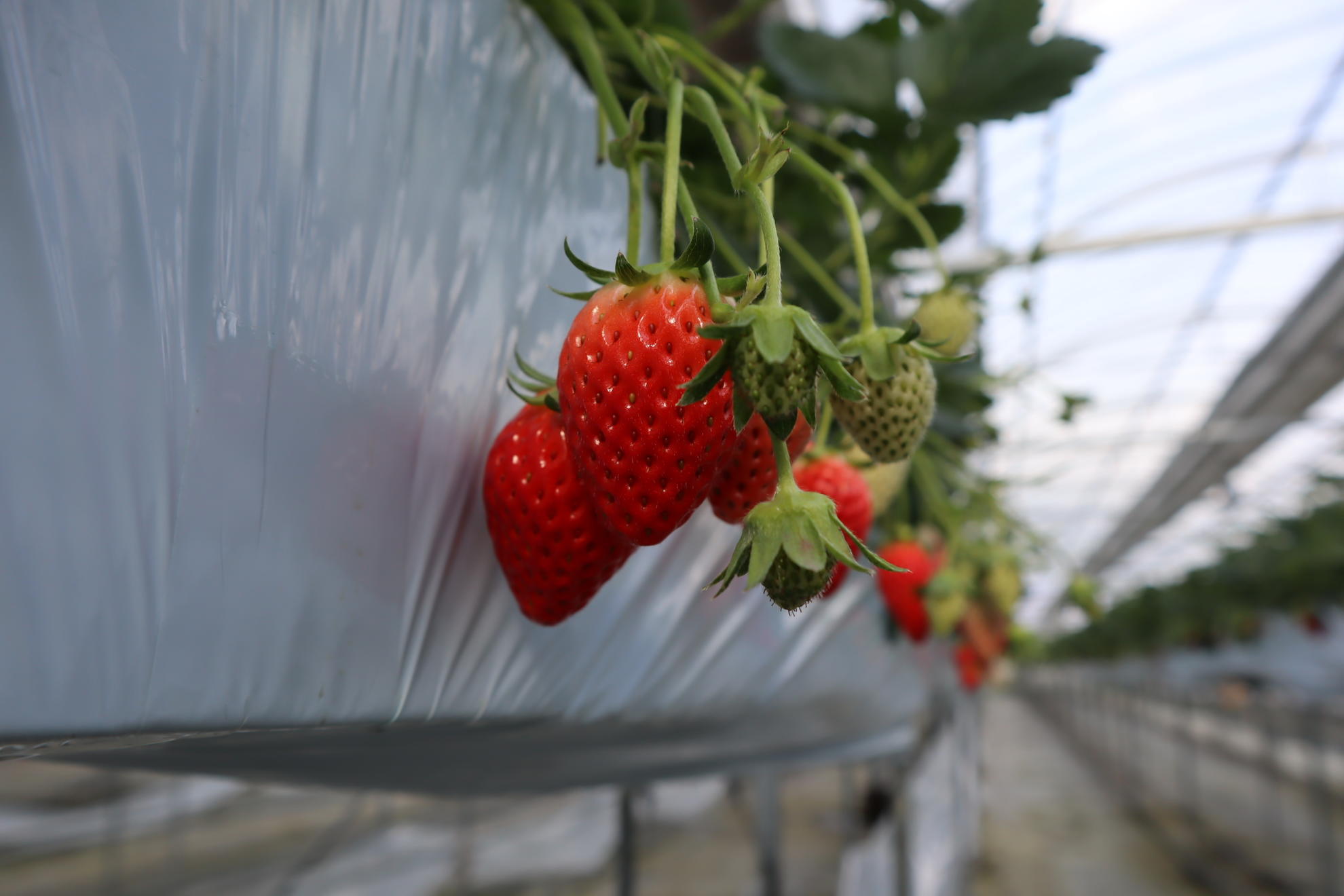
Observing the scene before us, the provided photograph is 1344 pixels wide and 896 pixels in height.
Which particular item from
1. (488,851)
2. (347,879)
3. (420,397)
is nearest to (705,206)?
(420,397)

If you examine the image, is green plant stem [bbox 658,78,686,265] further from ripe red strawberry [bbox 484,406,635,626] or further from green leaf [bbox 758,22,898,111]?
green leaf [bbox 758,22,898,111]

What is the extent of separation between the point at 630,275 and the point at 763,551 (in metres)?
0.10

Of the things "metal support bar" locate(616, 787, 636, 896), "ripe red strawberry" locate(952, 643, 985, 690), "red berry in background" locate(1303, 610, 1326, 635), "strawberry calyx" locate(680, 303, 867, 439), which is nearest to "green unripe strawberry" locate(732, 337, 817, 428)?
"strawberry calyx" locate(680, 303, 867, 439)

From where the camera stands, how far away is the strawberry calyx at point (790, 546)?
242mm

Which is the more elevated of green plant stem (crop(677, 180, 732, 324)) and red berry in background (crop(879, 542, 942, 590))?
green plant stem (crop(677, 180, 732, 324))

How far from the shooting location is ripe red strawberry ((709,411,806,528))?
1.13 ft

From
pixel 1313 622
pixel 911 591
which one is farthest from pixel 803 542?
pixel 1313 622

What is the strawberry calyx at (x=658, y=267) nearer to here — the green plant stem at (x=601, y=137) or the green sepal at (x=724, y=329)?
the green sepal at (x=724, y=329)

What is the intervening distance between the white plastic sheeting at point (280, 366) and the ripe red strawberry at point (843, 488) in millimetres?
129

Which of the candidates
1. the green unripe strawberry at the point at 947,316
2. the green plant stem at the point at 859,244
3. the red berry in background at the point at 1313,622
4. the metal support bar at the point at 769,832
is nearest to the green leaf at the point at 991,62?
the green unripe strawberry at the point at 947,316

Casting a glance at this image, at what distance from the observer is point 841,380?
0.79 ft

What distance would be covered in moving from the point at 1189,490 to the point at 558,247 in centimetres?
1172

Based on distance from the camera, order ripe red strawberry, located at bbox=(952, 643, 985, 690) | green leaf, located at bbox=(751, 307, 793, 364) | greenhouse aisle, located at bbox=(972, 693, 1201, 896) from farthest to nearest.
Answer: greenhouse aisle, located at bbox=(972, 693, 1201, 896) → ripe red strawberry, located at bbox=(952, 643, 985, 690) → green leaf, located at bbox=(751, 307, 793, 364)

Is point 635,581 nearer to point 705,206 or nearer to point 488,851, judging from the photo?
point 705,206
